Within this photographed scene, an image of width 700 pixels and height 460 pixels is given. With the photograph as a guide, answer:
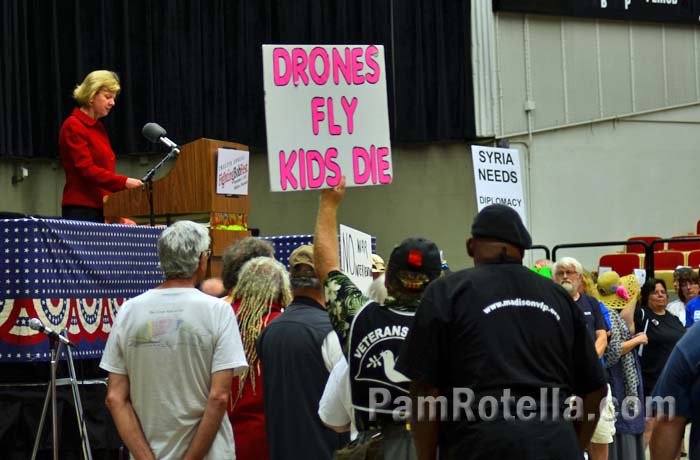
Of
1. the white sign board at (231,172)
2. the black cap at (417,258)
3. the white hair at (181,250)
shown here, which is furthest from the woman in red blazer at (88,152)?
the black cap at (417,258)

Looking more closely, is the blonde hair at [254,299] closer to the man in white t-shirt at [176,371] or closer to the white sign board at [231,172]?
the man in white t-shirt at [176,371]

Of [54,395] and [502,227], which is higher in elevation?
[502,227]

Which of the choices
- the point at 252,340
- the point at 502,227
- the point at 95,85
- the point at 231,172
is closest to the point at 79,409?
the point at 252,340

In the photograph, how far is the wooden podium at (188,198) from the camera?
7.13 meters

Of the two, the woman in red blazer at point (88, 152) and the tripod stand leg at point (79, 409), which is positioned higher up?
the woman in red blazer at point (88, 152)

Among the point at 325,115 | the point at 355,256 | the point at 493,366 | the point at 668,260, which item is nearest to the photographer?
the point at 493,366

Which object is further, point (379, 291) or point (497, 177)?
point (497, 177)

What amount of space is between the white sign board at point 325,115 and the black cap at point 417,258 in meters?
1.75

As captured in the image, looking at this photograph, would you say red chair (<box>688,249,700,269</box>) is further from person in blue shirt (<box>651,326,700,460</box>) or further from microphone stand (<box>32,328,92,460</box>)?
person in blue shirt (<box>651,326,700,460</box>)

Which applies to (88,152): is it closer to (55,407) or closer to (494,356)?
(55,407)

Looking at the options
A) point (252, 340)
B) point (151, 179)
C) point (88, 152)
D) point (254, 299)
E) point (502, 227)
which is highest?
point (88, 152)

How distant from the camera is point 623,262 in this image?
13.9 meters

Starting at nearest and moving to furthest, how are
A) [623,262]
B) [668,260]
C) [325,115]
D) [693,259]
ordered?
[325,115] < [693,259] < [668,260] < [623,262]

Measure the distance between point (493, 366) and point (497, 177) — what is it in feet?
23.5
